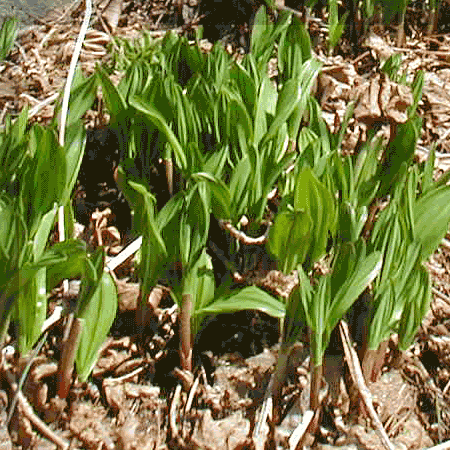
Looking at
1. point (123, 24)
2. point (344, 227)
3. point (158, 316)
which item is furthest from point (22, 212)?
point (123, 24)

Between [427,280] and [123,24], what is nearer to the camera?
[427,280]

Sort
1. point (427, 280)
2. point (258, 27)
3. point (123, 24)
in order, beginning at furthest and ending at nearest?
point (123, 24) → point (258, 27) → point (427, 280)

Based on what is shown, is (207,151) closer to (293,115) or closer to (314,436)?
(293,115)

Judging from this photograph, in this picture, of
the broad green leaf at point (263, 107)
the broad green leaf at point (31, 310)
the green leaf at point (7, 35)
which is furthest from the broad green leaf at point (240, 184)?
the green leaf at point (7, 35)

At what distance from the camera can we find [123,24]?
342cm

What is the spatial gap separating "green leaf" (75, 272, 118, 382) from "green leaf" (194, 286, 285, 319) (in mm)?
184

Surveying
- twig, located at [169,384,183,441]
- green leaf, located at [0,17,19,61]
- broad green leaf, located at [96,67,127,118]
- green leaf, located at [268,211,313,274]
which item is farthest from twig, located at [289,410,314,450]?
green leaf, located at [0,17,19,61]

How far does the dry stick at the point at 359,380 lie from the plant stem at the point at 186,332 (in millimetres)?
329

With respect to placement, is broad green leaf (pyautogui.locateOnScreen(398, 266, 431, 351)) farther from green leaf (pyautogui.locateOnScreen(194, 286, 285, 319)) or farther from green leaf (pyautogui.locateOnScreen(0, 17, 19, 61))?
green leaf (pyautogui.locateOnScreen(0, 17, 19, 61))

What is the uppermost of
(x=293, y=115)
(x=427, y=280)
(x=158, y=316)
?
(x=293, y=115)

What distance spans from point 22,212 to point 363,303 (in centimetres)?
78

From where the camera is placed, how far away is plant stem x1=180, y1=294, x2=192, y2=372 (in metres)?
1.97

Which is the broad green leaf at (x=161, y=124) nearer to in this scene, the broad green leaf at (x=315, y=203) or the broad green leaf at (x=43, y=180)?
the broad green leaf at (x=43, y=180)

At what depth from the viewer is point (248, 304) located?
1971 millimetres
